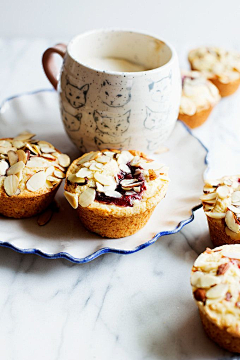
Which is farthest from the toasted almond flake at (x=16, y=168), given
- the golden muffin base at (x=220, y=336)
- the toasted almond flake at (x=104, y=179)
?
the golden muffin base at (x=220, y=336)

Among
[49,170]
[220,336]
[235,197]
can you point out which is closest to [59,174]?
[49,170]

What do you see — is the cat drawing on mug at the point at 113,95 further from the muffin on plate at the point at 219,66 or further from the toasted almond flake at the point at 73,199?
the muffin on plate at the point at 219,66

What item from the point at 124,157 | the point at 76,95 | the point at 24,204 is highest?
the point at 76,95

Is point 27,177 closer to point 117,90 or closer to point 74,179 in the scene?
point 74,179

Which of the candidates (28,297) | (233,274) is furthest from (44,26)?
(233,274)

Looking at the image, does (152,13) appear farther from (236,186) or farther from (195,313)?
(195,313)

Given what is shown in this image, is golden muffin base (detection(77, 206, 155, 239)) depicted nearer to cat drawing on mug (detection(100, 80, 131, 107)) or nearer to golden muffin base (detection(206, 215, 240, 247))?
golden muffin base (detection(206, 215, 240, 247))
